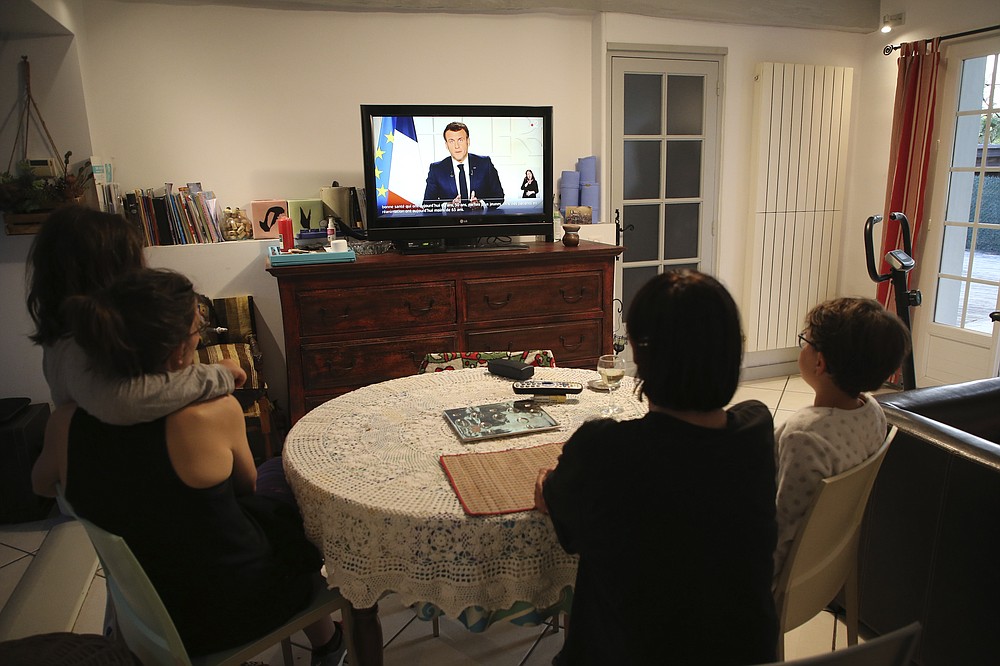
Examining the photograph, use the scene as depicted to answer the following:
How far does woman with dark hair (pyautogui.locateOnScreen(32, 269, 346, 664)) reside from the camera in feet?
4.09

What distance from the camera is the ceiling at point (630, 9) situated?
284 cm

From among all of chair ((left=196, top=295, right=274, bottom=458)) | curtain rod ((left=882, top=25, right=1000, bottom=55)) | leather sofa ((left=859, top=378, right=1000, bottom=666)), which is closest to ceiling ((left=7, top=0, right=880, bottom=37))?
curtain rod ((left=882, top=25, right=1000, bottom=55))

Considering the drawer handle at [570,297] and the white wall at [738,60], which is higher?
the white wall at [738,60]

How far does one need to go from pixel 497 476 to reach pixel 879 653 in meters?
0.78

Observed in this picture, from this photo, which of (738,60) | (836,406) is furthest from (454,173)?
(836,406)

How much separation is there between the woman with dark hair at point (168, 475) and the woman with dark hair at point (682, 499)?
2.29ft

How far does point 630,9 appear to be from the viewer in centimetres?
379

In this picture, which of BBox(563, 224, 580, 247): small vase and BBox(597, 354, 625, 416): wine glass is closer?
BBox(597, 354, 625, 416): wine glass

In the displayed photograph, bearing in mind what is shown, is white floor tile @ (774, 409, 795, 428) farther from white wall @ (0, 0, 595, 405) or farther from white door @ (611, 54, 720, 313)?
white wall @ (0, 0, 595, 405)

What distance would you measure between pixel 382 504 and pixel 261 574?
305 mm

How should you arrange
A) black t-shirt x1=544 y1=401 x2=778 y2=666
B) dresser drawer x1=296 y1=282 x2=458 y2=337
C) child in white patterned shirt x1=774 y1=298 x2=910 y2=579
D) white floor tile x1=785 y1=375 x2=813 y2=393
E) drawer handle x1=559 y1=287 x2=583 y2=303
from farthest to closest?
white floor tile x1=785 y1=375 x2=813 y2=393, drawer handle x1=559 y1=287 x2=583 y2=303, dresser drawer x1=296 y1=282 x2=458 y2=337, child in white patterned shirt x1=774 y1=298 x2=910 y2=579, black t-shirt x1=544 y1=401 x2=778 y2=666

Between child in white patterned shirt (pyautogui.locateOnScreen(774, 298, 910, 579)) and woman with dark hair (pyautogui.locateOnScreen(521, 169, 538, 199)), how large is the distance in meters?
2.07

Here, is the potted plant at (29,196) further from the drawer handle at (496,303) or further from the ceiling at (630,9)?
the drawer handle at (496,303)

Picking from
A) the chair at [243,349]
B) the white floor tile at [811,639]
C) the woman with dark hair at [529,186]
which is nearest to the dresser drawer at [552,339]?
the woman with dark hair at [529,186]
